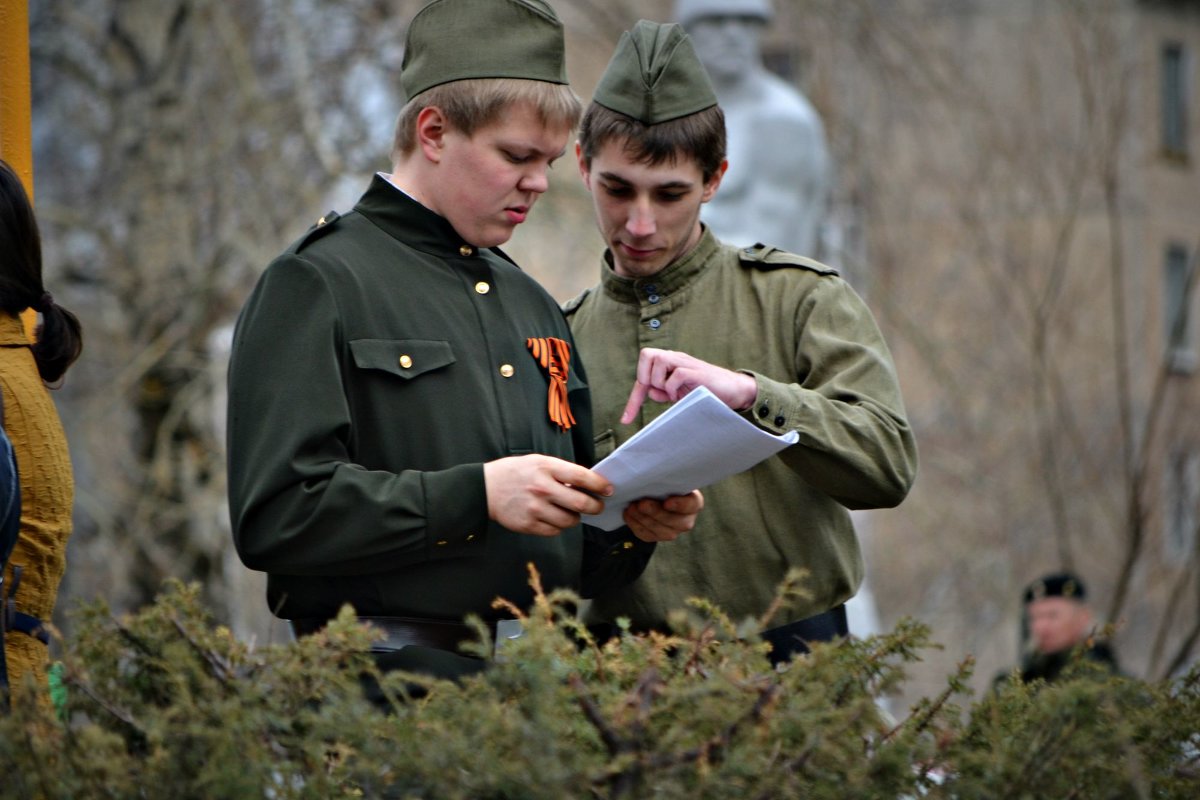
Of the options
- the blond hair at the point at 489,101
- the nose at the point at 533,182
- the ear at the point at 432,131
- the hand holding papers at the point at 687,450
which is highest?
the blond hair at the point at 489,101

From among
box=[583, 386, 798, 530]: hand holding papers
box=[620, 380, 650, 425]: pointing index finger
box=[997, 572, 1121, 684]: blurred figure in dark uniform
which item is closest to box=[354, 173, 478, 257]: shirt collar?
box=[620, 380, 650, 425]: pointing index finger

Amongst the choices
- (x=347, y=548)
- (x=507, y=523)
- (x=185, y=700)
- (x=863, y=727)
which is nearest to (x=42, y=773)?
(x=185, y=700)

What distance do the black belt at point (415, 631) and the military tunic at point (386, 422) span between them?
0.02 m

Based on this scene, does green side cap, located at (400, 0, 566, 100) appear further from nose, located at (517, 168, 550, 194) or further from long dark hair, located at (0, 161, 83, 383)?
long dark hair, located at (0, 161, 83, 383)

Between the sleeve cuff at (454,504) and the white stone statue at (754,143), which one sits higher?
the white stone statue at (754,143)

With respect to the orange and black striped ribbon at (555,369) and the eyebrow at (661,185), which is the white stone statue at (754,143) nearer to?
the eyebrow at (661,185)

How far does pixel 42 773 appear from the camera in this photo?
204 centimetres

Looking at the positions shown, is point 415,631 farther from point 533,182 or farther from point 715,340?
point 715,340

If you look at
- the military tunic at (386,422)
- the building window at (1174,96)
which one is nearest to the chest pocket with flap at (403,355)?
the military tunic at (386,422)

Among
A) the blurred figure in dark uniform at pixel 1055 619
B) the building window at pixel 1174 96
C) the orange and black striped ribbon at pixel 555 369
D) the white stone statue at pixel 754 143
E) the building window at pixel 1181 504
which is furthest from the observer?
the building window at pixel 1174 96

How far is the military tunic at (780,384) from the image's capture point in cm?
312

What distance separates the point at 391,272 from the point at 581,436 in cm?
51

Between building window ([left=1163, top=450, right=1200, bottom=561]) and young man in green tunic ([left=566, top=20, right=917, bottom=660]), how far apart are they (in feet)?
25.3

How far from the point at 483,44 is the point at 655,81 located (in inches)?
19.5
